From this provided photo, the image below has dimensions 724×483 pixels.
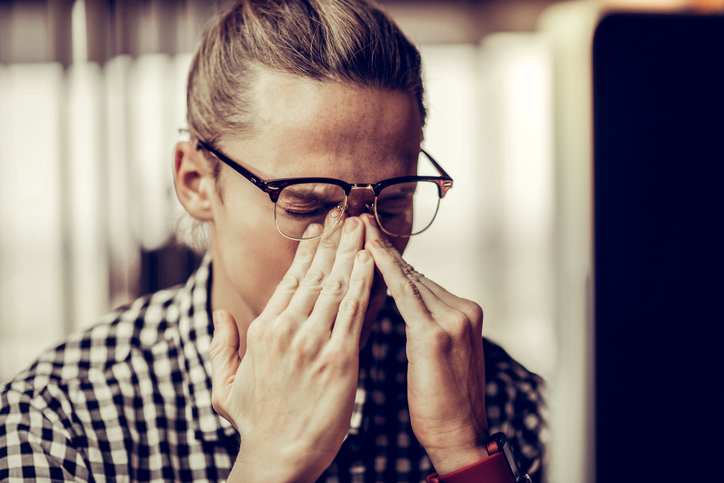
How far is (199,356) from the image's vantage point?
43.0 inches

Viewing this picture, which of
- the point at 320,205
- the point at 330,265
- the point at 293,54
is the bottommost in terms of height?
the point at 330,265

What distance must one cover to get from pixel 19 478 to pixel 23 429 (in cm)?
9

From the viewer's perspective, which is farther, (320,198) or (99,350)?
(99,350)

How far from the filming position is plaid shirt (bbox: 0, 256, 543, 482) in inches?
38.1

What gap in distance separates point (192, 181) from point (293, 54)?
1.17 feet

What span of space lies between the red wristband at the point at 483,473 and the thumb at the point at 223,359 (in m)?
0.39

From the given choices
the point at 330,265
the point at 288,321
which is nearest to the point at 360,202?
the point at 330,265

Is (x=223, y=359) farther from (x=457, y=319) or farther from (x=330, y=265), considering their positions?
(x=457, y=319)

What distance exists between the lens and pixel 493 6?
3.02 meters

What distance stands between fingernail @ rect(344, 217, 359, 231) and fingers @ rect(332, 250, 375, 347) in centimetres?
5

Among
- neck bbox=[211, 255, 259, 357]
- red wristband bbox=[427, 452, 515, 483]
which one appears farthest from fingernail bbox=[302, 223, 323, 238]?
red wristband bbox=[427, 452, 515, 483]

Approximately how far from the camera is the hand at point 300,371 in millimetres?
770

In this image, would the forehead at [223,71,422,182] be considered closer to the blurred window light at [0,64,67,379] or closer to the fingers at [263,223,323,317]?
the fingers at [263,223,323,317]

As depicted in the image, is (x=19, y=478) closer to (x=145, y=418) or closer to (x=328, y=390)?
(x=145, y=418)
